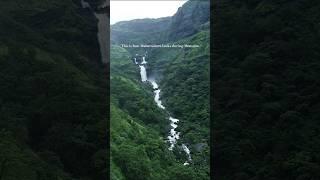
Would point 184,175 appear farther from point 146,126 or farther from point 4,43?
point 4,43

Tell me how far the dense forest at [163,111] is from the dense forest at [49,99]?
5.63ft

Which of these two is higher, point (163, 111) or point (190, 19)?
point (190, 19)

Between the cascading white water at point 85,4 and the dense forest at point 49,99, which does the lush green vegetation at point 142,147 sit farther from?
the cascading white water at point 85,4

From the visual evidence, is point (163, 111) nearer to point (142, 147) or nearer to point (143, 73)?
point (142, 147)

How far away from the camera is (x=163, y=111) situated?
44.8m

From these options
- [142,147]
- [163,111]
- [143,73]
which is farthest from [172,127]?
[143,73]

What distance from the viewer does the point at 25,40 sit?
121 ft
